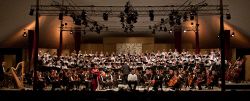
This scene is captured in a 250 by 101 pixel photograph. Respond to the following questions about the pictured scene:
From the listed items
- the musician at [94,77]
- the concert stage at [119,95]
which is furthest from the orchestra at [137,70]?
the concert stage at [119,95]

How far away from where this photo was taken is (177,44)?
22250 millimetres

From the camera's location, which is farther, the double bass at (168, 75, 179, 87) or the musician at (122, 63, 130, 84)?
the musician at (122, 63, 130, 84)

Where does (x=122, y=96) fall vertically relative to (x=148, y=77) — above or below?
above

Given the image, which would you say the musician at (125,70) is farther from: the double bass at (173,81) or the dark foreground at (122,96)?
the dark foreground at (122,96)

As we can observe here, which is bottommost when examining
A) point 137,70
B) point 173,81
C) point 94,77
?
point 173,81

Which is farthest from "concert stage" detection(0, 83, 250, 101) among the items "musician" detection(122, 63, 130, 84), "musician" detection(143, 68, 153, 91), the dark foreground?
"musician" detection(122, 63, 130, 84)

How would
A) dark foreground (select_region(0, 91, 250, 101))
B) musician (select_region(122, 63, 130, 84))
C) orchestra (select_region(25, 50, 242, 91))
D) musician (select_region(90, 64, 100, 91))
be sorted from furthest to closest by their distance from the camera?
musician (select_region(122, 63, 130, 84)), musician (select_region(90, 64, 100, 91)), orchestra (select_region(25, 50, 242, 91)), dark foreground (select_region(0, 91, 250, 101))

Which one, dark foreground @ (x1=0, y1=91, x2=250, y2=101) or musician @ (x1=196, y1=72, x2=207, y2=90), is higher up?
dark foreground @ (x1=0, y1=91, x2=250, y2=101)

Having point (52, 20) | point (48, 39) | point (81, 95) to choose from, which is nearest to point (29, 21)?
point (52, 20)

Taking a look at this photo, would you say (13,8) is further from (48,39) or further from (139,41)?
(139,41)

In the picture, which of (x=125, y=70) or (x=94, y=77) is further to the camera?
(x=125, y=70)

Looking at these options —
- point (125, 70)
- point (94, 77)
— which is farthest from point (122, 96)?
point (125, 70)

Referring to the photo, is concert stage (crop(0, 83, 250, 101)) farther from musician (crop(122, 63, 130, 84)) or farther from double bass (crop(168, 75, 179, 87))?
musician (crop(122, 63, 130, 84))

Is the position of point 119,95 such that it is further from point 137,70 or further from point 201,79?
point 137,70
